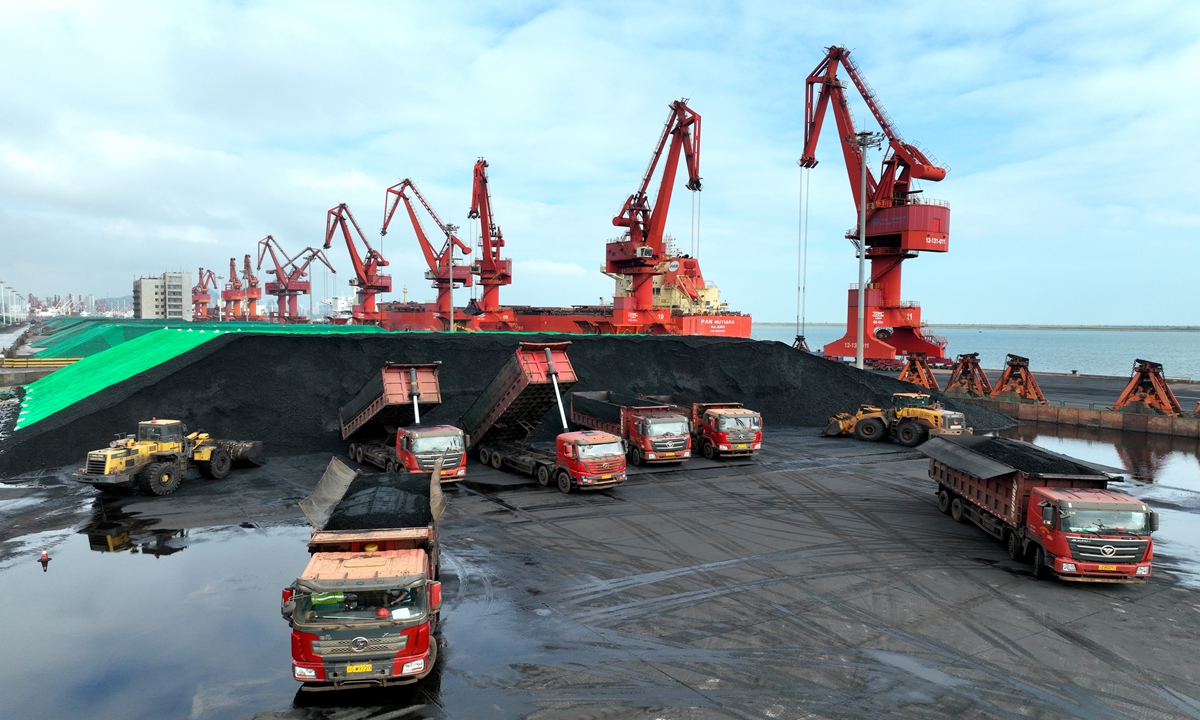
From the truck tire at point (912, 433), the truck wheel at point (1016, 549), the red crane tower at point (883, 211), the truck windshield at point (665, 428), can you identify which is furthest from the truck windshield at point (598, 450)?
the red crane tower at point (883, 211)

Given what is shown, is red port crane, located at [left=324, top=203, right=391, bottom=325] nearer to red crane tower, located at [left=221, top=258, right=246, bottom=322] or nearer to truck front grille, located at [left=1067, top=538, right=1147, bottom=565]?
red crane tower, located at [left=221, top=258, right=246, bottom=322]

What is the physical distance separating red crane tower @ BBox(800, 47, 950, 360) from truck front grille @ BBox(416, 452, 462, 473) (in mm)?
41013

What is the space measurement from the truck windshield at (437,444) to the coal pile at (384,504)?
24.0ft

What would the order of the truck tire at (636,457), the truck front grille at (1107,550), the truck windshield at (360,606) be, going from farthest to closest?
1. the truck tire at (636,457)
2. the truck front grille at (1107,550)
3. the truck windshield at (360,606)

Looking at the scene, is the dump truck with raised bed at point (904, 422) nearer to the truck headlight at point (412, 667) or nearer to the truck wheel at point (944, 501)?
the truck wheel at point (944, 501)

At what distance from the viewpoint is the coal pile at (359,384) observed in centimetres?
2978

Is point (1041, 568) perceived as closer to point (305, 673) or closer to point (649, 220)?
point (305, 673)

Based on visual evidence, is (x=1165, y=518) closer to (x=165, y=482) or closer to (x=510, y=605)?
(x=510, y=605)

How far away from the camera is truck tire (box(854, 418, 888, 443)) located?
35156 millimetres

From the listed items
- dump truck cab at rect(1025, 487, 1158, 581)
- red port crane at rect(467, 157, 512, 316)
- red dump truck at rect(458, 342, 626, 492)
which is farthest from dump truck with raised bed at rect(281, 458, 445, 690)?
red port crane at rect(467, 157, 512, 316)

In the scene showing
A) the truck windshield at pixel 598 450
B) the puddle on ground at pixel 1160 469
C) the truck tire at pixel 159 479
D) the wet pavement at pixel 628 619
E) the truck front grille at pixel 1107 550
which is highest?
the truck windshield at pixel 598 450

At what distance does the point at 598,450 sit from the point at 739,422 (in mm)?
8955

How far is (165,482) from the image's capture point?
22859 millimetres

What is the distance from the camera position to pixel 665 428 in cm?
2769
